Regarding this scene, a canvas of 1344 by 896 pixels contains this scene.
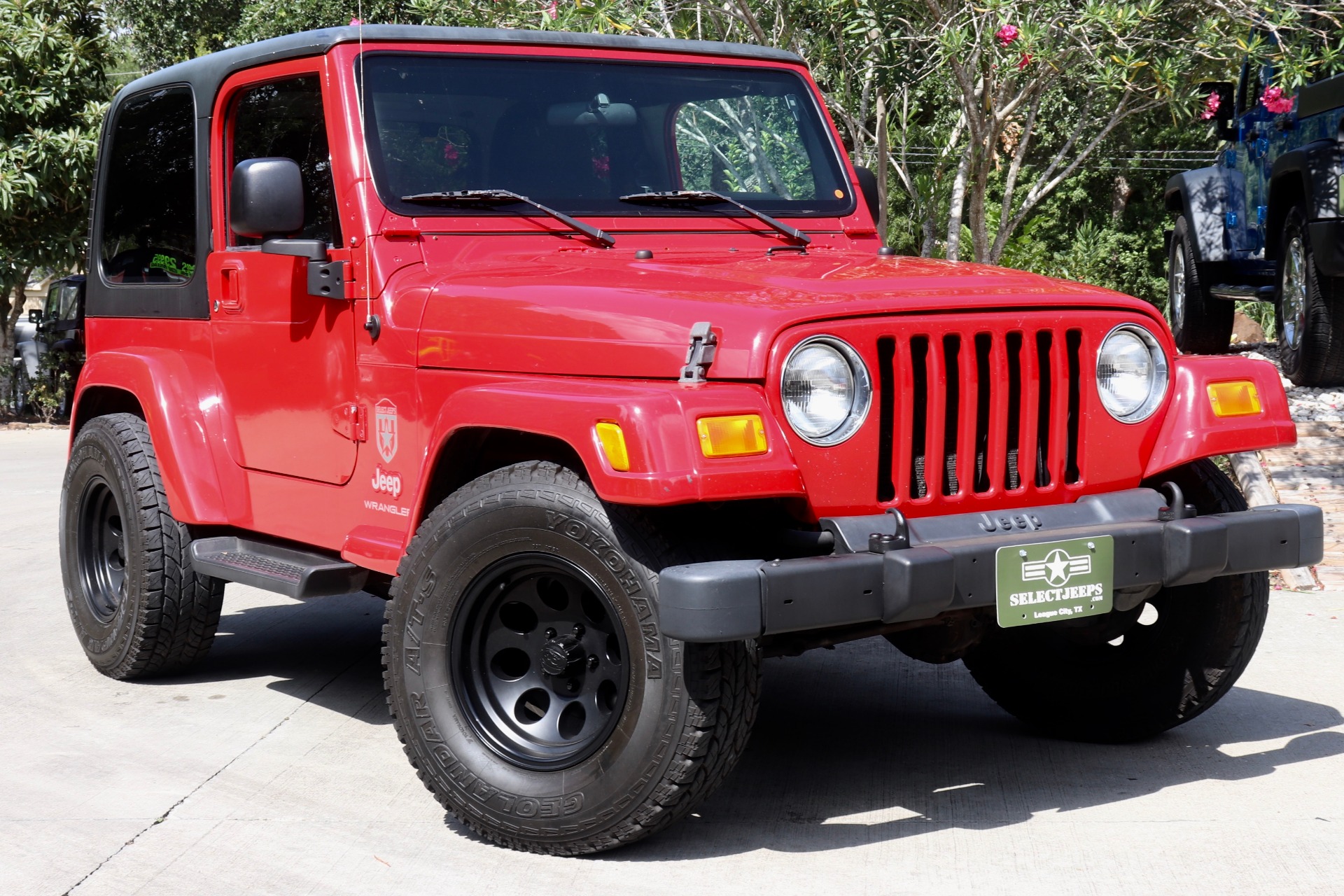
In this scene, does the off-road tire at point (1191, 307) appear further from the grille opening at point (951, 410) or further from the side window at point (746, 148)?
the grille opening at point (951, 410)

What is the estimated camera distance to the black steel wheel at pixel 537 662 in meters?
3.68

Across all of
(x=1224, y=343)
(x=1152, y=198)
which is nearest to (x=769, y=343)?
(x=1224, y=343)

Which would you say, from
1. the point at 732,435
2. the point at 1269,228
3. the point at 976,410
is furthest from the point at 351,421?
the point at 1269,228

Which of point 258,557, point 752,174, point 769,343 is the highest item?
point 752,174

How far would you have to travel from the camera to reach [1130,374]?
395 centimetres

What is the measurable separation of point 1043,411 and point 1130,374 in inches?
11.2

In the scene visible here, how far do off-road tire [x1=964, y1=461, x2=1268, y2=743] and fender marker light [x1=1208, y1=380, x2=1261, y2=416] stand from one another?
0.23 meters

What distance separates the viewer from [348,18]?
18656 millimetres

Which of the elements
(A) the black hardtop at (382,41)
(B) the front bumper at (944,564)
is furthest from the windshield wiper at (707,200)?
(B) the front bumper at (944,564)

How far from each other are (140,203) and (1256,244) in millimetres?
7337

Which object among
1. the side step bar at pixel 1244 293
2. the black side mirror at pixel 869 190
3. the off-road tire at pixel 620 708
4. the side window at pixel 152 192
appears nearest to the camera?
the off-road tire at pixel 620 708

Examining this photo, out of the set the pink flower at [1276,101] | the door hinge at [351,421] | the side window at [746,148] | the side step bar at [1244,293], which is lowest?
the side step bar at [1244,293]

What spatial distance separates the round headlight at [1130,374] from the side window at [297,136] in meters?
2.13

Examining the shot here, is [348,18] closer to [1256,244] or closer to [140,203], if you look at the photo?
[1256,244]
